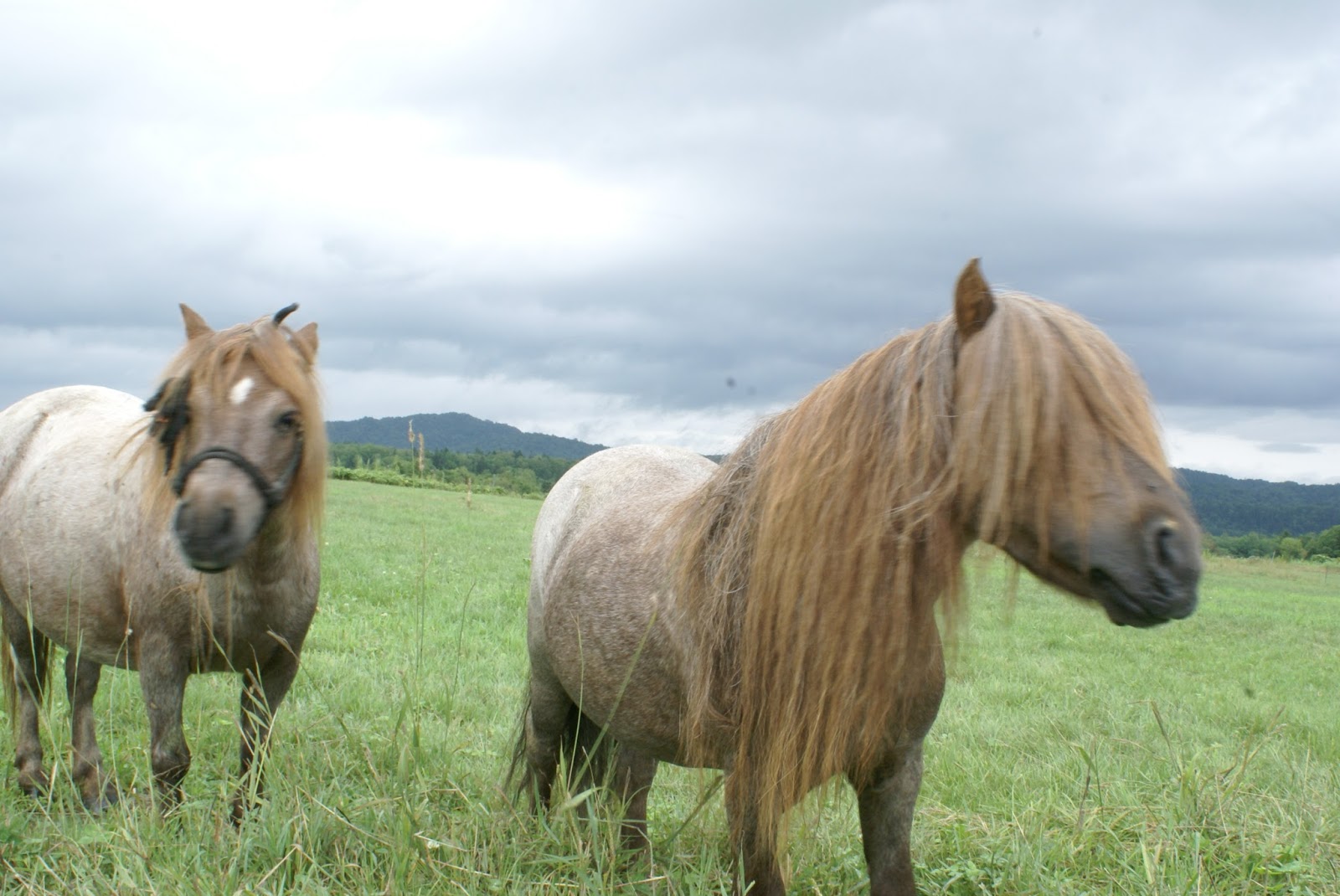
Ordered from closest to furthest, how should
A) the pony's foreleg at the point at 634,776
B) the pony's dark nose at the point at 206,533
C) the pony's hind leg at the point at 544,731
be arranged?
the pony's dark nose at the point at 206,533
the pony's foreleg at the point at 634,776
the pony's hind leg at the point at 544,731

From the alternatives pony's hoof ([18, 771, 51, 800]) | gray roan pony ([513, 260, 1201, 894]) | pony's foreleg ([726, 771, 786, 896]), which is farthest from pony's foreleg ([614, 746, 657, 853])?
pony's hoof ([18, 771, 51, 800])

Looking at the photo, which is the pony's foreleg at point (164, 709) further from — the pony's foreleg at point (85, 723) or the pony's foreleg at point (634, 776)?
the pony's foreleg at point (634, 776)

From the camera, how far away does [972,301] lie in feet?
6.70

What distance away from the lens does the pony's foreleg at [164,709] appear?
349cm

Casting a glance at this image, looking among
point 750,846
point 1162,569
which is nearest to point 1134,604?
point 1162,569

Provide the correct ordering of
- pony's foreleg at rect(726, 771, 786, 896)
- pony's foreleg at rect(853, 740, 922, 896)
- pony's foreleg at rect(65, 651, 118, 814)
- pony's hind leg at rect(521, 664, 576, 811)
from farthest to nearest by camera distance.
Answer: pony's foreleg at rect(65, 651, 118, 814)
pony's hind leg at rect(521, 664, 576, 811)
pony's foreleg at rect(853, 740, 922, 896)
pony's foreleg at rect(726, 771, 786, 896)

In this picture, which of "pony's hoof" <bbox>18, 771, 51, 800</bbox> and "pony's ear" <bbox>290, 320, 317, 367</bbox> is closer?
"pony's ear" <bbox>290, 320, 317, 367</bbox>

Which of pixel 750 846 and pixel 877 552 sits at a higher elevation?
pixel 877 552

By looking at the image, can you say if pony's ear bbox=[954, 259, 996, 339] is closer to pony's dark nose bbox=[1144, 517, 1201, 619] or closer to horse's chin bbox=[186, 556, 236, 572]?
pony's dark nose bbox=[1144, 517, 1201, 619]

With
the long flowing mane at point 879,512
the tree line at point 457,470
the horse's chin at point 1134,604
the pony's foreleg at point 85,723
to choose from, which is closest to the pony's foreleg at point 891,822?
the long flowing mane at point 879,512

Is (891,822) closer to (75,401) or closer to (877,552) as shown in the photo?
(877,552)

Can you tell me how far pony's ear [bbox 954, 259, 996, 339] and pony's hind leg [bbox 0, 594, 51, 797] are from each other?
4.69 metres

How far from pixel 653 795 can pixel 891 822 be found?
7.50ft

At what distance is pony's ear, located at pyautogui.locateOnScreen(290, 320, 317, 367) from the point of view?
140 inches
